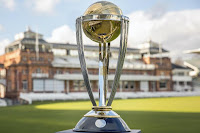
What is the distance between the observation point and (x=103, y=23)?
318 inches

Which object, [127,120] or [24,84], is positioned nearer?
[127,120]

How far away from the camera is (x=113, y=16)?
799 centimetres

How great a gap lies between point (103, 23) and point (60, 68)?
166ft

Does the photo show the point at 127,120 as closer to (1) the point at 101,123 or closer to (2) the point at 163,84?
(1) the point at 101,123

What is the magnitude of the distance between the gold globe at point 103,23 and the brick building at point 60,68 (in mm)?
45868

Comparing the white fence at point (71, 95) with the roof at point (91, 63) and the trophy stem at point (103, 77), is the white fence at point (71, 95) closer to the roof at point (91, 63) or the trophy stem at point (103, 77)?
the roof at point (91, 63)

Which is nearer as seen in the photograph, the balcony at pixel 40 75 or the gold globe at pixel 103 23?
the gold globe at pixel 103 23

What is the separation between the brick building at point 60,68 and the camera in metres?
53.6

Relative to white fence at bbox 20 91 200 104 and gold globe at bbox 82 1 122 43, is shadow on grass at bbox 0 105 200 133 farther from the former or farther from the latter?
white fence at bbox 20 91 200 104

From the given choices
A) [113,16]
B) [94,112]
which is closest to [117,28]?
[113,16]

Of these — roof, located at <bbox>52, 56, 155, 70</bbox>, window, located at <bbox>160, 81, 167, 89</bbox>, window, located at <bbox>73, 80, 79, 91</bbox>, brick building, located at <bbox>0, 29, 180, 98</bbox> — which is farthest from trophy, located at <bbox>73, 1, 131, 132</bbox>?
window, located at <bbox>160, 81, 167, 89</bbox>

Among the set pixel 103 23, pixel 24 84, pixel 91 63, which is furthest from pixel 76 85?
pixel 103 23

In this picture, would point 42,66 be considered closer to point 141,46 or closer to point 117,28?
point 141,46

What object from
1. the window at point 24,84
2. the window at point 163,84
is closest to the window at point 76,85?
the window at point 24,84
